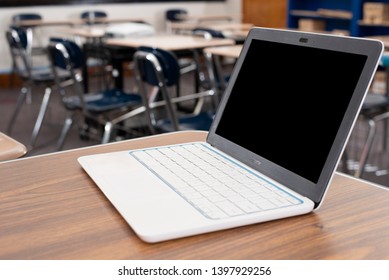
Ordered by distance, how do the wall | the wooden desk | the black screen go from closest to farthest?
the wooden desk, the black screen, the wall

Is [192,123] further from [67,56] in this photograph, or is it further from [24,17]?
[24,17]

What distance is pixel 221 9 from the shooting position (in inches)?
336

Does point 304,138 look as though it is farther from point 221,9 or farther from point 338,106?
point 221,9

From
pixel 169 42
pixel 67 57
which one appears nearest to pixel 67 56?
pixel 67 57

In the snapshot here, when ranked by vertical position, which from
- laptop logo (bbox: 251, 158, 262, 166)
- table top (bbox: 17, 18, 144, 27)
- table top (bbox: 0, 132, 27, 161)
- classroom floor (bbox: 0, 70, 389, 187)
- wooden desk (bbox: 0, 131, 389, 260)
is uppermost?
laptop logo (bbox: 251, 158, 262, 166)

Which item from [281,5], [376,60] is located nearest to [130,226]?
[376,60]

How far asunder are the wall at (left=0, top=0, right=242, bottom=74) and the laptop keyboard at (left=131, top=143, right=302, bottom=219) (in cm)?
632

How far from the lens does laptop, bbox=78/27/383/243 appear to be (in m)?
0.74

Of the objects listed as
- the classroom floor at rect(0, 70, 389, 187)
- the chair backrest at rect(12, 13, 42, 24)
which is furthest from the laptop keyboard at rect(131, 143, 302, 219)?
the chair backrest at rect(12, 13, 42, 24)

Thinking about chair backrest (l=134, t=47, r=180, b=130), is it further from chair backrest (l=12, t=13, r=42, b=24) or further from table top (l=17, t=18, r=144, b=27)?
chair backrest (l=12, t=13, r=42, b=24)

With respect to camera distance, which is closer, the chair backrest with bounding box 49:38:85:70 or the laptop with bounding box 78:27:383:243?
the laptop with bounding box 78:27:383:243

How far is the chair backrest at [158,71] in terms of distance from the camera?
8.50 ft

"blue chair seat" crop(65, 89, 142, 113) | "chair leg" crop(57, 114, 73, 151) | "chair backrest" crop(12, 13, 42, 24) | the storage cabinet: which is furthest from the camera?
"chair backrest" crop(12, 13, 42, 24)
